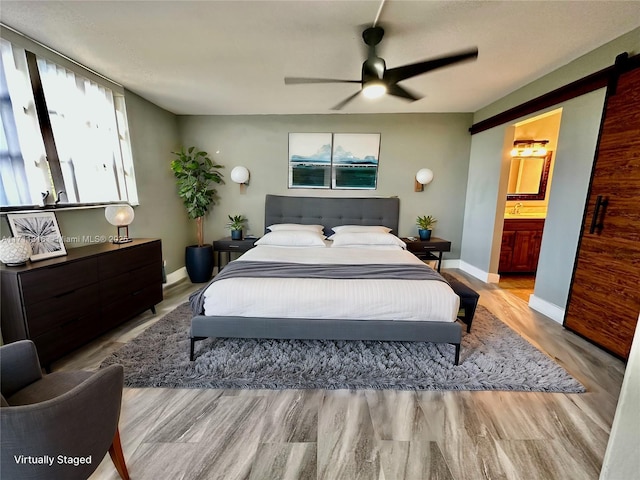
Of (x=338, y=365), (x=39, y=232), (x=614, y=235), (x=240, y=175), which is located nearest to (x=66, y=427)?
(x=338, y=365)

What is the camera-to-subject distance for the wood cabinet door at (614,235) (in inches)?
86.4

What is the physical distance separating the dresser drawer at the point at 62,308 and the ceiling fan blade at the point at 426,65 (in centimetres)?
299

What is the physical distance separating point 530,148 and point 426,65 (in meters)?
3.60

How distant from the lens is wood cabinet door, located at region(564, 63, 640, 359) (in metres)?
2.19

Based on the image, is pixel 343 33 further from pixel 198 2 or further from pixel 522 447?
pixel 522 447

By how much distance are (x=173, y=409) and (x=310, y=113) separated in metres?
4.13

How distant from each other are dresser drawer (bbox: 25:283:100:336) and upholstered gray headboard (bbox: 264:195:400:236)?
2.81 m

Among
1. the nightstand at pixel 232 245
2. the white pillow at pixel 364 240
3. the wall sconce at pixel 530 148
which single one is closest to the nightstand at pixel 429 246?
the white pillow at pixel 364 240

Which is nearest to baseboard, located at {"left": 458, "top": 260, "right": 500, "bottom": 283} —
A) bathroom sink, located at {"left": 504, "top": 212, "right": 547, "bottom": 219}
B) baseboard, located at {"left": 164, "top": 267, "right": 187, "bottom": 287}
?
bathroom sink, located at {"left": 504, "top": 212, "right": 547, "bottom": 219}

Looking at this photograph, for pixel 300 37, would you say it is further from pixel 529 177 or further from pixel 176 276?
pixel 529 177

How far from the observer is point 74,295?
2102 mm

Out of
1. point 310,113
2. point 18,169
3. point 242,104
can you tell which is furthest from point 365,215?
point 18,169

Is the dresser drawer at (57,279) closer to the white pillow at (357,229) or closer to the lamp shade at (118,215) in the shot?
the lamp shade at (118,215)

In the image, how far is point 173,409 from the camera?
1.70 metres
